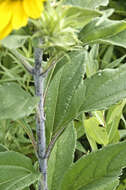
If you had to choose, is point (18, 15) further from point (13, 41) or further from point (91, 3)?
point (91, 3)

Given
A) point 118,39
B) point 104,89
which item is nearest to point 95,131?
point 104,89

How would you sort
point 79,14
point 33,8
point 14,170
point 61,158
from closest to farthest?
point 33,8
point 79,14
point 14,170
point 61,158

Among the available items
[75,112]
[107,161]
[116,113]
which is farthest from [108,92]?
[116,113]

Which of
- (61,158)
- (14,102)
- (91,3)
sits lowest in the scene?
(61,158)

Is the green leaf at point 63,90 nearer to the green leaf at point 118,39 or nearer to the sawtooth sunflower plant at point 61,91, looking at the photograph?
the sawtooth sunflower plant at point 61,91

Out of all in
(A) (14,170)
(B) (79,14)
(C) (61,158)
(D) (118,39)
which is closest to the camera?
(B) (79,14)

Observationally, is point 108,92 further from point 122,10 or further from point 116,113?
point 122,10

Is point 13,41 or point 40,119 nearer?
point 13,41
